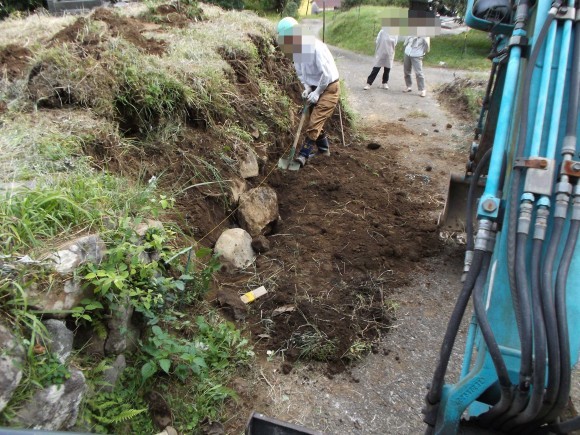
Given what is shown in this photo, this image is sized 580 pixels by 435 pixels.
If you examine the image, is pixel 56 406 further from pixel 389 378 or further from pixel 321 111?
pixel 321 111

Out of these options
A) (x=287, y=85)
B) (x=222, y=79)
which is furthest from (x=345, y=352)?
(x=287, y=85)

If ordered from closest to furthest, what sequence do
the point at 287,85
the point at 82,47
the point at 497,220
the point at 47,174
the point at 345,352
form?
the point at 497,220 < the point at 47,174 < the point at 345,352 < the point at 82,47 < the point at 287,85

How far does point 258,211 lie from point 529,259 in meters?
2.99

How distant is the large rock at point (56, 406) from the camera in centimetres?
194

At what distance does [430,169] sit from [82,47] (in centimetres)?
452

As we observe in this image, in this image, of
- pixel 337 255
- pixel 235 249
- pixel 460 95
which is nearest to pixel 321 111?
pixel 337 255

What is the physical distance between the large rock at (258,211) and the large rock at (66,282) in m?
1.98

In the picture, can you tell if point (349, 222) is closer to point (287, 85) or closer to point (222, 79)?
point (222, 79)

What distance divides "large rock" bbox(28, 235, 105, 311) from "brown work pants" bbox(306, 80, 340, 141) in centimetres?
420

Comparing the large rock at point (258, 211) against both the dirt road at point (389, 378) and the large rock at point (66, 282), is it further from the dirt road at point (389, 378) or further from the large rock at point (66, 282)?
the large rock at point (66, 282)

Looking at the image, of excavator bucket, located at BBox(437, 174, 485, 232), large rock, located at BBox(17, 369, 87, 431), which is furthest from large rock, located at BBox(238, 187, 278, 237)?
large rock, located at BBox(17, 369, 87, 431)

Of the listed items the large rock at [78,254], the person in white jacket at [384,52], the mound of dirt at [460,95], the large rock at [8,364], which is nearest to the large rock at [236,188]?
the large rock at [78,254]

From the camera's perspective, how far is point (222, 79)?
204 inches

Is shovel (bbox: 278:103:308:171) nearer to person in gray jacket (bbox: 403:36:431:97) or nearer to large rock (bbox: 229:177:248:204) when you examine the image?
large rock (bbox: 229:177:248:204)
